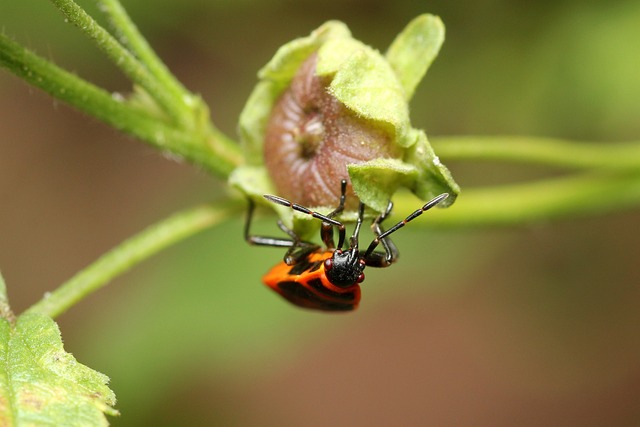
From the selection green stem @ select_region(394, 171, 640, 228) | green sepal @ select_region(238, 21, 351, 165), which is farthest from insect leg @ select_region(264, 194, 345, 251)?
green stem @ select_region(394, 171, 640, 228)

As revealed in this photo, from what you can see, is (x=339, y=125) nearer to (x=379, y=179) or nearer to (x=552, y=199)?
(x=379, y=179)

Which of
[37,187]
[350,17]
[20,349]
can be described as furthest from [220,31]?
[20,349]

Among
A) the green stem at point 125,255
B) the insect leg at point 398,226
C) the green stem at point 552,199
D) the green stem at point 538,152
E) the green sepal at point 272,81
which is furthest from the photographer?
the green stem at point 552,199

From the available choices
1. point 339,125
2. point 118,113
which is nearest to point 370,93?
point 339,125

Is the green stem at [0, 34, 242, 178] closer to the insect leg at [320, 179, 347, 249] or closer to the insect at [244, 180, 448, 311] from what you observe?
the insect at [244, 180, 448, 311]

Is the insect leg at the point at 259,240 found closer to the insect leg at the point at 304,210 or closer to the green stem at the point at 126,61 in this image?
the insect leg at the point at 304,210

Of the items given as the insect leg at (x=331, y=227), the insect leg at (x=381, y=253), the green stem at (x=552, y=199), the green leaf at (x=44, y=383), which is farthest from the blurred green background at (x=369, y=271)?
the green leaf at (x=44, y=383)
